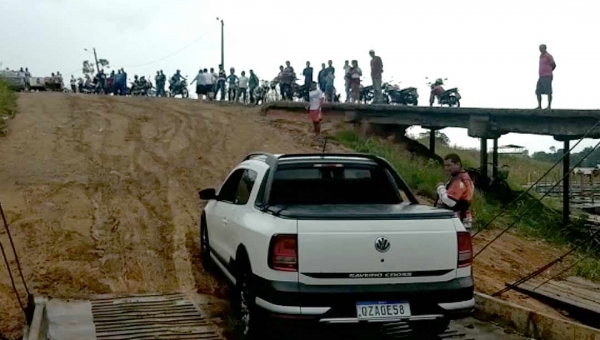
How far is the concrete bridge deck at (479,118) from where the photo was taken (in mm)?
17156

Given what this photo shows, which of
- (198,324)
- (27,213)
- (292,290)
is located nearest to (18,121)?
(27,213)

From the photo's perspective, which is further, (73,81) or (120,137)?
(73,81)

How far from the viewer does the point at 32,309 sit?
6.94 metres

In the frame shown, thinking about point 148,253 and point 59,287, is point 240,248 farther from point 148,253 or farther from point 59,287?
point 148,253

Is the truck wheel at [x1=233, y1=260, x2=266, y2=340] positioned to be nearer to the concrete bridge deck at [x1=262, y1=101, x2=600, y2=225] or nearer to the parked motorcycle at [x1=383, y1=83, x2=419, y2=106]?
the concrete bridge deck at [x1=262, y1=101, x2=600, y2=225]

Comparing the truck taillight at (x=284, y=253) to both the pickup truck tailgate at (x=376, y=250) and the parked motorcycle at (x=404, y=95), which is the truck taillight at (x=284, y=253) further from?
the parked motorcycle at (x=404, y=95)

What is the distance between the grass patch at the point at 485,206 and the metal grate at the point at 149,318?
8248 millimetres

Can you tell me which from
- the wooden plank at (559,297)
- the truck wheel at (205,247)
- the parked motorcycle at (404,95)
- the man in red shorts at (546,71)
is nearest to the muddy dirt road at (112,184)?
the truck wheel at (205,247)

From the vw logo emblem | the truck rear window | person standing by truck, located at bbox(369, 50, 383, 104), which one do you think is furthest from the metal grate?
person standing by truck, located at bbox(369, 50, 383, 104)

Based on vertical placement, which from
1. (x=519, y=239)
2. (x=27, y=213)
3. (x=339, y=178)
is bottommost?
(x=519, y=239)

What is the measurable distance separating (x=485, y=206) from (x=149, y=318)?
1141cm

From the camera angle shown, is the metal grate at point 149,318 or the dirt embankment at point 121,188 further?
the dirt embankment at point 121,188

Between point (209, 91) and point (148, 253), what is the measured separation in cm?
1932

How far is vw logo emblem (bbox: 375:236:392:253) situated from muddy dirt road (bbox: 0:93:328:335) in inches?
132
